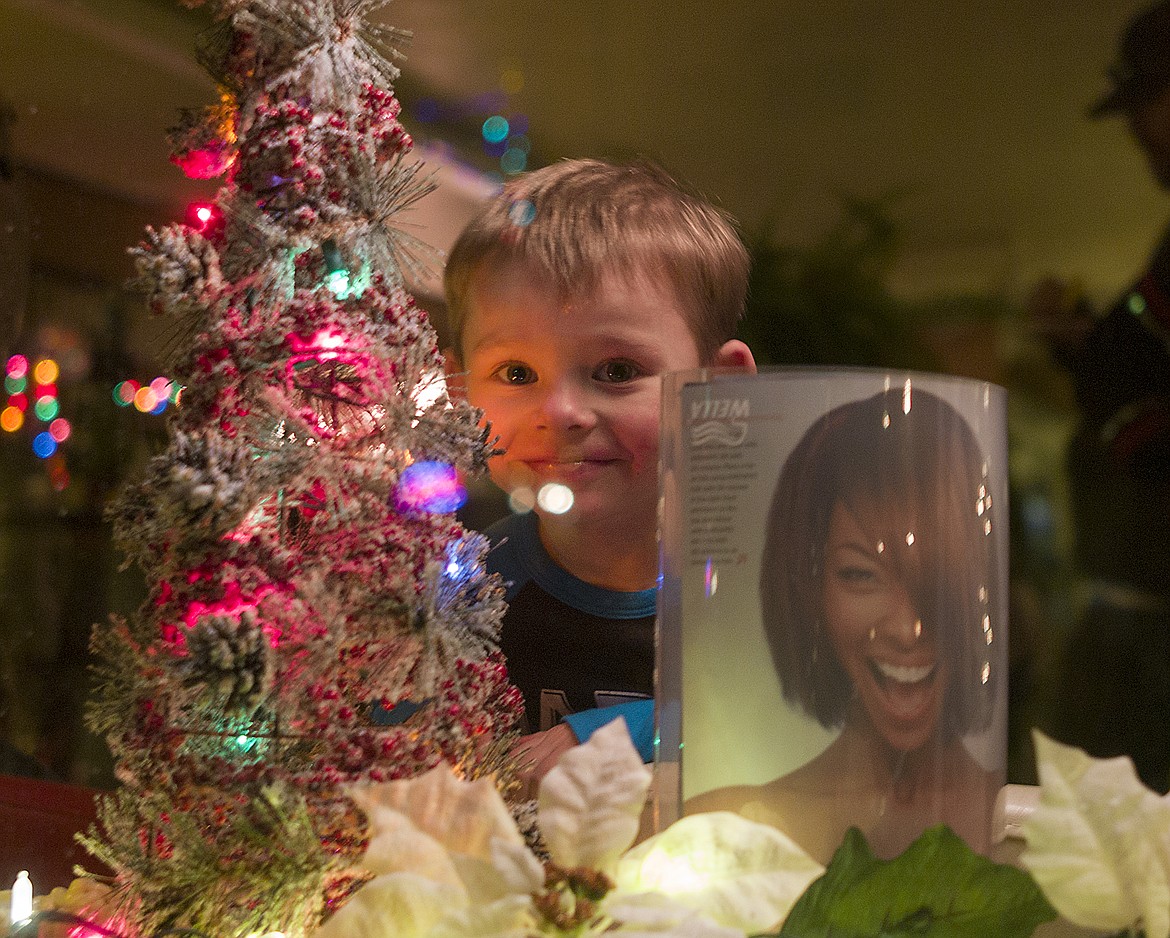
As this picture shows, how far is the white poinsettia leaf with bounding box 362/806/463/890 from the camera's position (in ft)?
1.23

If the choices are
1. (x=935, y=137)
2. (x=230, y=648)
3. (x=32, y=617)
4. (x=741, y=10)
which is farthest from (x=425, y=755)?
(x=935, y=137)

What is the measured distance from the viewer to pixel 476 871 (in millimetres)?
372

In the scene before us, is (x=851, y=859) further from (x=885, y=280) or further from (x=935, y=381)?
(x=885, y=280)

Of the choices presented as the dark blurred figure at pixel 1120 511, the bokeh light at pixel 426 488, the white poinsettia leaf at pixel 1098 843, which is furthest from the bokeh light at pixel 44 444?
the dark blurred figure at pixel 1120 511

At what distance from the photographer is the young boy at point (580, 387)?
63 centimetres

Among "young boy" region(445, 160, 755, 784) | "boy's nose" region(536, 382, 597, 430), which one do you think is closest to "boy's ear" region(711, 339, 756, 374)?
"young boy" region(445, 160, 755, 784)

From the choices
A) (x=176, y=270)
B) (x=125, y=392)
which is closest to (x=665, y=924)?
(x=176, y=270)

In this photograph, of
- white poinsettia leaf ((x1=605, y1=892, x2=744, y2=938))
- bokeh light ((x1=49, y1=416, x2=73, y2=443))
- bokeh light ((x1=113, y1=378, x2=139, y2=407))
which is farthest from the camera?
bokeh light ((x1=49, y1=416, x2=73, y2=443))

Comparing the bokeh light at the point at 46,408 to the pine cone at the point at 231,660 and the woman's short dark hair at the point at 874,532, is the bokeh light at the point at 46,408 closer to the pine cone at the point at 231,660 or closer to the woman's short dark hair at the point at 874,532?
the pine cone at the point at 231,660

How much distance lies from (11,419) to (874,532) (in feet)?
3.26

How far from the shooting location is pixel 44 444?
44.2 inches

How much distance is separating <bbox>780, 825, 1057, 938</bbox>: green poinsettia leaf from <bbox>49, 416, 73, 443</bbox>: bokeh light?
94 centimetres

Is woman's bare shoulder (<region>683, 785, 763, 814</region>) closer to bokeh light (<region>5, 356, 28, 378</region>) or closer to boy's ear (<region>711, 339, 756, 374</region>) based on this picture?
boy's ear (<region>711, 339, 756, 374</region>)

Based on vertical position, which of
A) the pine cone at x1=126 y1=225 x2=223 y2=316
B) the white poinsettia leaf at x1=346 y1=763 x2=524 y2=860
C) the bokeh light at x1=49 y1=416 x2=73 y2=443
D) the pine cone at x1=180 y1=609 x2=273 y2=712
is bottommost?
the white poinsettia leaf at x1=346 y1=763 x2=524 y2=860
